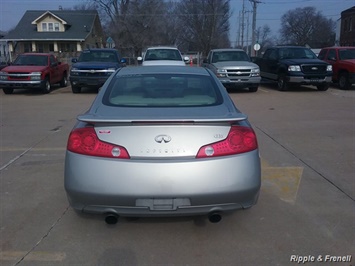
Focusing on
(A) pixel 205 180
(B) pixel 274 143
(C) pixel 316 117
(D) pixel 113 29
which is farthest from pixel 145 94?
(D) pixel 113 29

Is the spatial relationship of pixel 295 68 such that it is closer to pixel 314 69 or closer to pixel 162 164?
pixel 314 69

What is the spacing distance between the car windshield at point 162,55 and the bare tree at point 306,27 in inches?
3349

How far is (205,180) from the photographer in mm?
3217

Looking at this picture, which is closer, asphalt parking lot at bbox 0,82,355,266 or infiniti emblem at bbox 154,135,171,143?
infiniti emblem at bbox 154,135,171,143

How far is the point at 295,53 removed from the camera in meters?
17.4

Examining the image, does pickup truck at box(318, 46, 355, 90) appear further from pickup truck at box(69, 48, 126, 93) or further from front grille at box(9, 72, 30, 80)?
front grille at box(9, 72, 30, 80)

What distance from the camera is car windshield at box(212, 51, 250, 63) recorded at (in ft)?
56.9

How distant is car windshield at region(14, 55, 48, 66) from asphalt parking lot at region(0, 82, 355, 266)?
10.9 m

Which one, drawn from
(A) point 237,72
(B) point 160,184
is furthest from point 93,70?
(B) point 160,184

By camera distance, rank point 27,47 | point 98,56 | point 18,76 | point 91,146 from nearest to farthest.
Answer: point 91,146 < point 18,76 < point 98,56 < point 27,47

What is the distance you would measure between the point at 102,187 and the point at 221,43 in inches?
2914

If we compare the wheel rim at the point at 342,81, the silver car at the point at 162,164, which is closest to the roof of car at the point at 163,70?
the silver car at the point at 162,164

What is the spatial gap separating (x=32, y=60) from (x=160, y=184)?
53.5ft

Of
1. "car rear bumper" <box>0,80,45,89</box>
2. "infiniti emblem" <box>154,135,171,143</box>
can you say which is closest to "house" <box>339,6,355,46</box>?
"car rear bumper" <box>0,80,45,89</box>
